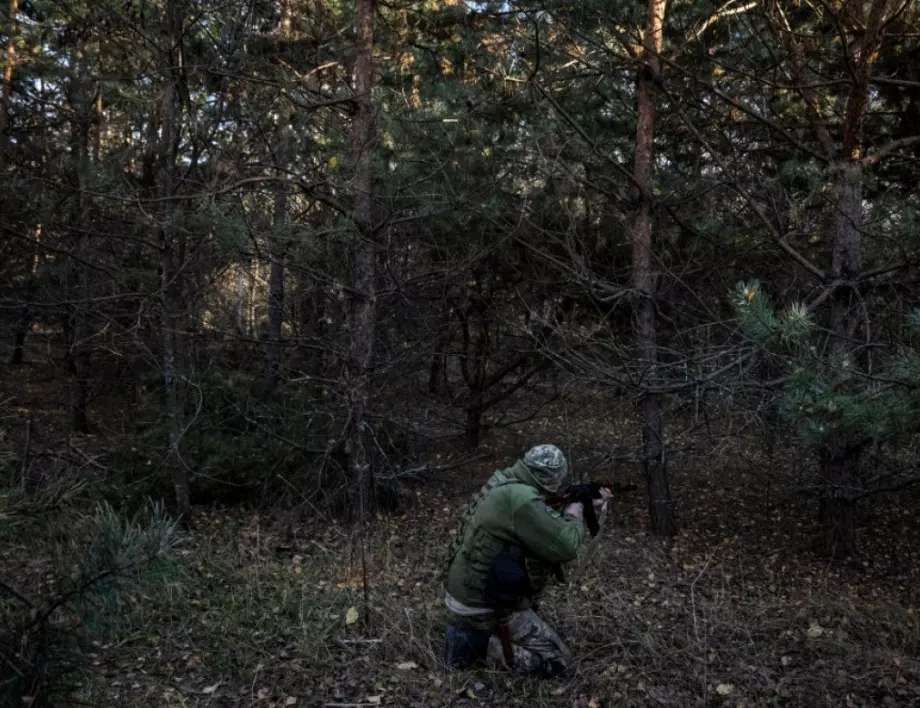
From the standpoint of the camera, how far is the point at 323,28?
9.00 metres

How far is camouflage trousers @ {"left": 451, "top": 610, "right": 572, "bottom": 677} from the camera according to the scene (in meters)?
4.49

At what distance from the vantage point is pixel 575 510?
4.46 metres

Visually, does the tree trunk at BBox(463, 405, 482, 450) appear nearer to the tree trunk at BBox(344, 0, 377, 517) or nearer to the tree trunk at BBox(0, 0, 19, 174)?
the tree trunk at BBox(344, 0, 377, 517)

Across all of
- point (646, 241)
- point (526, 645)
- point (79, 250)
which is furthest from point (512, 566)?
point (79, 250)

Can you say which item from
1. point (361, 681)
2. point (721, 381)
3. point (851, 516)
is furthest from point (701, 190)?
point (361, 681)

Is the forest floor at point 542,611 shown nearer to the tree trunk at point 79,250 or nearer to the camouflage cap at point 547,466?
the camouflage cap at point 547,466

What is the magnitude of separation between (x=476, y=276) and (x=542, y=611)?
17.1 ft

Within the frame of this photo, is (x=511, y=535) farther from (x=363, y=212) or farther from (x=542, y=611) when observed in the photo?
(x=363, y=212)

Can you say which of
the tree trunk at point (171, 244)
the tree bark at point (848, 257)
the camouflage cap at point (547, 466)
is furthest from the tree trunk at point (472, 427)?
the camouflage cap at point (547, 466)

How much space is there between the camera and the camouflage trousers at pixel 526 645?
4.49 meters

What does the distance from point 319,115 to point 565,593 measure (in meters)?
6.12

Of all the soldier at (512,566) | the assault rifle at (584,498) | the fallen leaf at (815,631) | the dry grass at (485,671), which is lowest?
the dry grass at (485,671)

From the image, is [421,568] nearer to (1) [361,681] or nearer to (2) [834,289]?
(1) [361,681]

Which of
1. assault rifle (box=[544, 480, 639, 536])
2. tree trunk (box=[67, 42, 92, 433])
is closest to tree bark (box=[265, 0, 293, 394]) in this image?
tree trunk (box=[67, 42, 92, 433])
